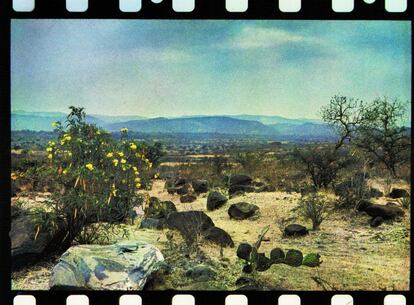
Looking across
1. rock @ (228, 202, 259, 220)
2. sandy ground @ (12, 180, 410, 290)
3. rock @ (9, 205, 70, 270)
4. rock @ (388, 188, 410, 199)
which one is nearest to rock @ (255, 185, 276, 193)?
sandy ground @ (12, 180, 410, 290)

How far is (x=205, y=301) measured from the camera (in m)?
6.45

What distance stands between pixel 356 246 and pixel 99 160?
8.04 feet

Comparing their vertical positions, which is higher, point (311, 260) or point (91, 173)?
point (91, 173)

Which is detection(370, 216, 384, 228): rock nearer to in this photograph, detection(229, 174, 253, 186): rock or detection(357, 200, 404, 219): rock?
detection(357, 200, 404, 219): rock

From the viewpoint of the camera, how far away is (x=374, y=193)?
6875 mm

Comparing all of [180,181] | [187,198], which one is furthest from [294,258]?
[180,181]

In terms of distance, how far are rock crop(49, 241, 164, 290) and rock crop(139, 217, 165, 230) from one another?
322mm

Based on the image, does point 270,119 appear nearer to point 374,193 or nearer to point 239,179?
point 239,179

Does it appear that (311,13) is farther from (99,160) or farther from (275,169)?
(99,160)

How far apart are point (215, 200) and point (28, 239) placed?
5.61 feet

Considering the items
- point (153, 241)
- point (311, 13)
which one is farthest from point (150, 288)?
point (311, 13)

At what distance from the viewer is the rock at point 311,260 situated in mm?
6656

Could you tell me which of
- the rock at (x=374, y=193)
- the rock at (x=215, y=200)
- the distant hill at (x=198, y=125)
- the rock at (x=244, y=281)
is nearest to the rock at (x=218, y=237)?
the rock at (x=215, y=200)

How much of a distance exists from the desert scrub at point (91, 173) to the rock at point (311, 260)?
1590mm
